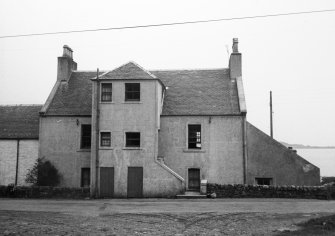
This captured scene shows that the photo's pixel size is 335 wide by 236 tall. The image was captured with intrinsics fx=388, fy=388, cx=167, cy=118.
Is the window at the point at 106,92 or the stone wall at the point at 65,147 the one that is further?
the stone wall at the point at 65,147

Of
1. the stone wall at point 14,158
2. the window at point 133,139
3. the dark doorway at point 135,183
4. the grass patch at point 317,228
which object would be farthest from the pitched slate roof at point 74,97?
the grass patch at point 317,228

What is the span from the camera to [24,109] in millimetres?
36562

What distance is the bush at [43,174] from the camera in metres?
30.9

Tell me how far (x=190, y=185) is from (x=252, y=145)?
5.98 metres

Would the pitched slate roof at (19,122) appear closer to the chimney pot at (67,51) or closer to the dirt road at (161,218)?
the chimney pot at (67,51)

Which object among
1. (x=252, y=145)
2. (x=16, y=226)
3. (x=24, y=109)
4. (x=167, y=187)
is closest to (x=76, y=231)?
(x=16, y=226)

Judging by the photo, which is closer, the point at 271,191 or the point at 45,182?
the point at 271,191

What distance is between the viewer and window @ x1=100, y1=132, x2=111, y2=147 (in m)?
29.6

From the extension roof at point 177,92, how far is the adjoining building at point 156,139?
8 centimetres

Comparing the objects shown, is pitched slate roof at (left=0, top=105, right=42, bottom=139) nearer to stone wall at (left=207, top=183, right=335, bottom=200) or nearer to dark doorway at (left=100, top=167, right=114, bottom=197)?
dark doorway at (left=100, top=167, right=114, bottom=197)

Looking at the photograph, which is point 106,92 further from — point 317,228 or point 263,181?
point 317,228

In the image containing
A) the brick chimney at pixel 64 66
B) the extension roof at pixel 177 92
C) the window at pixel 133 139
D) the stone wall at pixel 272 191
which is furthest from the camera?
the brick chimney at pixel 64 66

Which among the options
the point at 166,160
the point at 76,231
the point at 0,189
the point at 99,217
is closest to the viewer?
the point at 76,231

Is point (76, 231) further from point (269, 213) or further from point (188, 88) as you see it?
point (188, 88)
